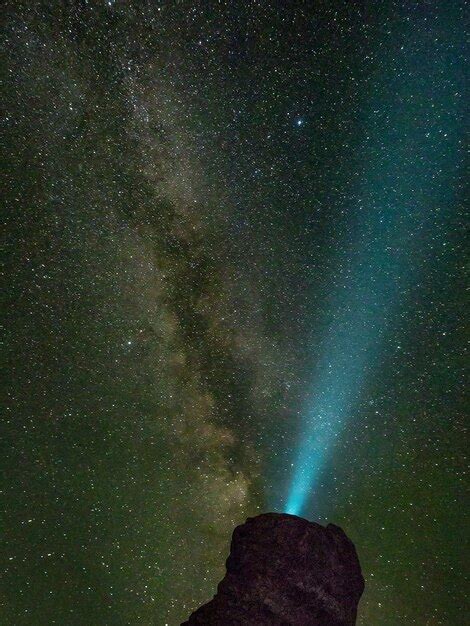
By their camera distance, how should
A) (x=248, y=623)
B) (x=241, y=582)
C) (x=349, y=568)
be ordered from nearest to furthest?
(x=248, y=623) < (x=241, y=582) < (x=349, y=568)

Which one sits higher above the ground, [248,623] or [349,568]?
[349,568]

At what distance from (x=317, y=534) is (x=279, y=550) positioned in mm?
390

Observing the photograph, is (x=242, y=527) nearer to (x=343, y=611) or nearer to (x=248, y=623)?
(x=248, y=623)

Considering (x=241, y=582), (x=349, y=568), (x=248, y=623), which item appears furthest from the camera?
(x=349, y=568)

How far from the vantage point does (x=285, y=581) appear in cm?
344

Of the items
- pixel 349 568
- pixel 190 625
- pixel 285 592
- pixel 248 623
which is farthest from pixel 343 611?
pixel 190 625

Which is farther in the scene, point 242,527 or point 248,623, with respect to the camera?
point 242,527

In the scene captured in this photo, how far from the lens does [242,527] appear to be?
3908 mm

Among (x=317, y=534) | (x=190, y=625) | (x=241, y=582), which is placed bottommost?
(x=190, y=625)

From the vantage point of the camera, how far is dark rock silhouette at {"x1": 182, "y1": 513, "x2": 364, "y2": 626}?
3.34 metres

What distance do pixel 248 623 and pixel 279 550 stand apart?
1.89 ft

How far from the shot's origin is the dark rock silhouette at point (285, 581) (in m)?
3.34

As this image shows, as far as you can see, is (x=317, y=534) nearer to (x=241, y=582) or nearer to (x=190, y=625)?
(x=241, y=582)

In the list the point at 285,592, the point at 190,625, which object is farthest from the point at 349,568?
the point at 190,625
